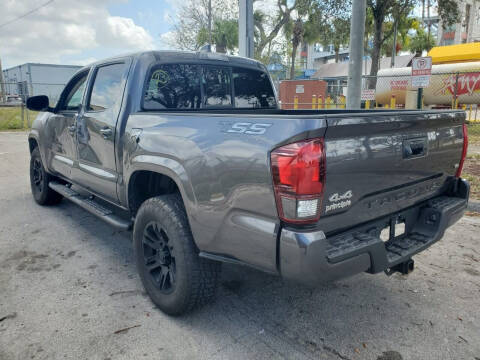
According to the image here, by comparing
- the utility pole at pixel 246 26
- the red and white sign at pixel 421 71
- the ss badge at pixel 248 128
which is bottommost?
the ss badge at pixel 248 128

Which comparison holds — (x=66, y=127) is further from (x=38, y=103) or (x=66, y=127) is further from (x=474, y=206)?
(x=474, y=206)

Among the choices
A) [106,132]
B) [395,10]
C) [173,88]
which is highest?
[395,10]

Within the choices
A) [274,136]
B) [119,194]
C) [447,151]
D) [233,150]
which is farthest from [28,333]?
[447,151]

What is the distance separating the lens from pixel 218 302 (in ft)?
10.00

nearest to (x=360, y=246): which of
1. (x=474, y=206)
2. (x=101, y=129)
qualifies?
(x=101, y=129)

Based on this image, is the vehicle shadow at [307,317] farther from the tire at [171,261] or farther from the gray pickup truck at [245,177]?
the gray pickup truck at [245,177]

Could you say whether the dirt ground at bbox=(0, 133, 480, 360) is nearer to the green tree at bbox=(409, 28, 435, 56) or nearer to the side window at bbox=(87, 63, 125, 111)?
the side window at bbox=(87, 63, 125, 111)

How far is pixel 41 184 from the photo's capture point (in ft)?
18.1

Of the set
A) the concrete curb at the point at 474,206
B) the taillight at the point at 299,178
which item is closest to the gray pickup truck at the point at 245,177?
the taillight at the point at 299,178

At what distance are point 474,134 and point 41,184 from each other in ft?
41.6

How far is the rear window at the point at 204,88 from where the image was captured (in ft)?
11.2

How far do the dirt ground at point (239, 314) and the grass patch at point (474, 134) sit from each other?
839cm

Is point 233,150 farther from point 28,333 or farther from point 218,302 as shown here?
point 28,333

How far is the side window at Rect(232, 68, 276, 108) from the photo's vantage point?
3.98 metres
